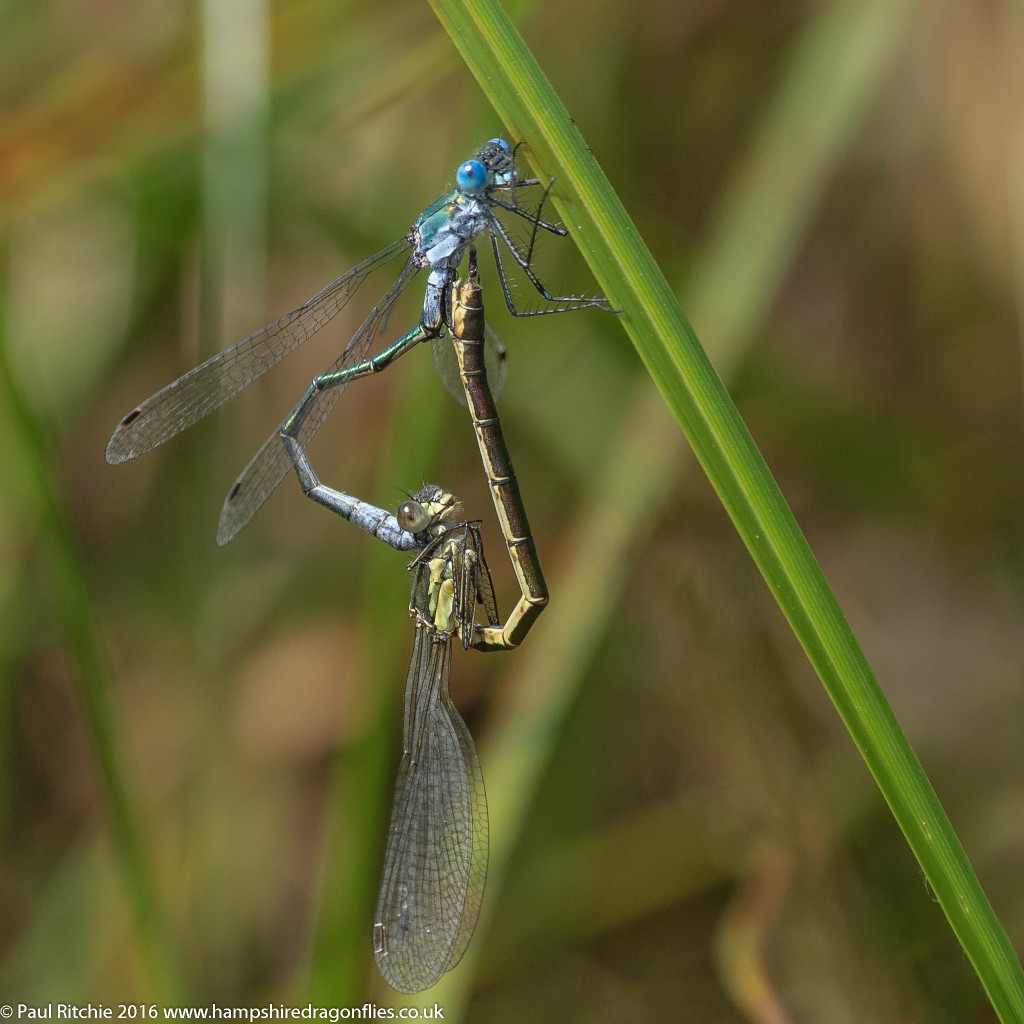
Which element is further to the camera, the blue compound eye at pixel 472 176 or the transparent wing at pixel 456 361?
the transparent wing at pixel 456 361

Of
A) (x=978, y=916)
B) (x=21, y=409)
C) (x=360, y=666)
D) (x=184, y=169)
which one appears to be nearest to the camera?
(x=978, y=916)

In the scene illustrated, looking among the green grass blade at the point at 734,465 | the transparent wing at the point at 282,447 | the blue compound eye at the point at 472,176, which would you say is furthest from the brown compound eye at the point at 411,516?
the green grass blade at the point at 734,465

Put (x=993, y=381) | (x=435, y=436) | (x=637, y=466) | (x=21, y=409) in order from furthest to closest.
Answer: (x=993, y=381) < (x=637, y=466) < (x=435, y=436) < (x=21, y=409)

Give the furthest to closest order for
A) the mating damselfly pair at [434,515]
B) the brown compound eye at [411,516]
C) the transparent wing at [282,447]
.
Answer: the transparent wing at [282,447] < the brown compound eye at [411,516] < the mating damselfly pair at [434,515]

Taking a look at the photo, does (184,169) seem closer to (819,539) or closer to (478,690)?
(478,690)

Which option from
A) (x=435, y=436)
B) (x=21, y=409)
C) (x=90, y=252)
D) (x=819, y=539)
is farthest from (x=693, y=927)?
(x=90, y=252)

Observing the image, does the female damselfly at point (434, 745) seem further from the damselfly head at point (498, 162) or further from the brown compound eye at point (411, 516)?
the damselfly head at point (498, 162)

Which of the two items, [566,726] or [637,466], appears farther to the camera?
[566,726]

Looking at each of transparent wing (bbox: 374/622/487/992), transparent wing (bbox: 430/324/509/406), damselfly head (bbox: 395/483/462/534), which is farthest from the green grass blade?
transparent wing (bbox: 374/622/487/992)
